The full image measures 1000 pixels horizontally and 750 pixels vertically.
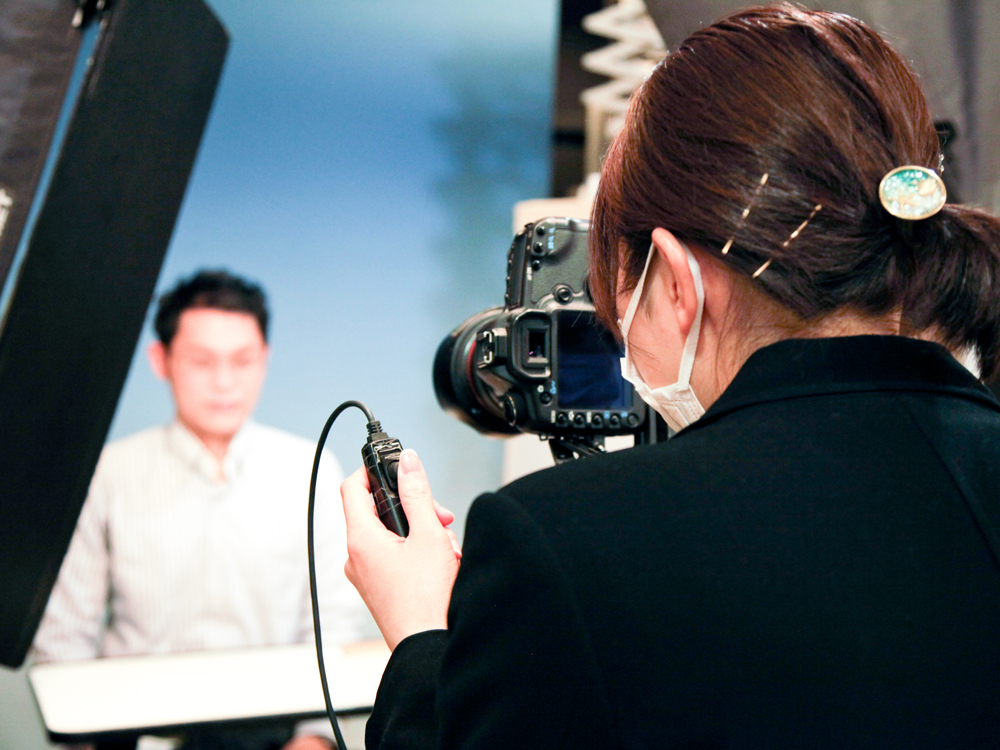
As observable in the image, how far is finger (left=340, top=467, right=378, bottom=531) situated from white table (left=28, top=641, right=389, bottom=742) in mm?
785

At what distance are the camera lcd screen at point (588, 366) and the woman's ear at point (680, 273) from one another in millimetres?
281

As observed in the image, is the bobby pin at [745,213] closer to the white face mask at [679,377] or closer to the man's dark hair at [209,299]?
the white face mask at [679,377]

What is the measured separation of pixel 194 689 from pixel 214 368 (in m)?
0.95

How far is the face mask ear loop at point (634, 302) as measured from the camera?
55 centimetres

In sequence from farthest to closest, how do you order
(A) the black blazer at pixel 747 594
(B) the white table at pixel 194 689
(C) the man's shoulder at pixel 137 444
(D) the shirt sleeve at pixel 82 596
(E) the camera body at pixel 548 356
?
(C) the man's shoulder at pixel 137 444 → (D) the shirt sleeve at pixel 82 596 → (B) the white table at pixel 194 689 → (E) the camera body at pixel 548 356 → (A) the black blazer at pixel 747 594

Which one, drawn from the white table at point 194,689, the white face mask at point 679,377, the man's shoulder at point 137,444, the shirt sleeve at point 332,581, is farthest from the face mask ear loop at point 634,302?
the man's shoulder at point 137,444

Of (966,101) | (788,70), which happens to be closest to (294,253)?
(966,101)

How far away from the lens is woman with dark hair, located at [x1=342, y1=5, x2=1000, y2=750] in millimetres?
392

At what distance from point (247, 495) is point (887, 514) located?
190 centimetres

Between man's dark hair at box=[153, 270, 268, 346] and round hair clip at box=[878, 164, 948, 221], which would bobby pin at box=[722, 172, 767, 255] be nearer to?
round hair clip at box=[878, 164, 948, 221]

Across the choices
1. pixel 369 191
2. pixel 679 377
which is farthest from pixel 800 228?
pixel 369 191

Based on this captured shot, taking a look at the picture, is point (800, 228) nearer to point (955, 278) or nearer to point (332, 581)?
point (955, 278)

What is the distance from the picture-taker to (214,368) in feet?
7.04

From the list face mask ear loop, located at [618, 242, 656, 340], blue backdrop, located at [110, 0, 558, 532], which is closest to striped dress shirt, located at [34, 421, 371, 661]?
blue backdrop, located at [110, 0, 558, 532]
